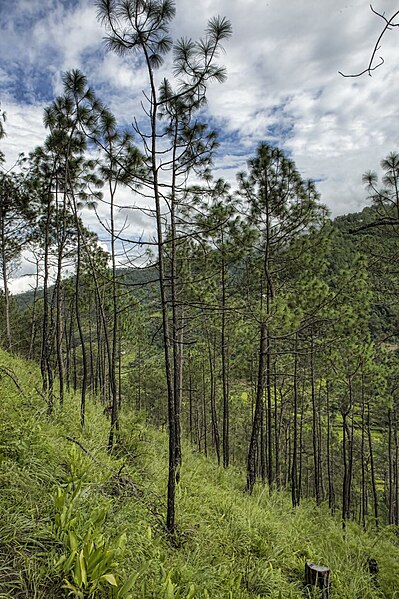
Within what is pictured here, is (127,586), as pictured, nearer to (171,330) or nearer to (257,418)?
(171,330)

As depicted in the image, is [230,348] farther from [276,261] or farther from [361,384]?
[276,261]

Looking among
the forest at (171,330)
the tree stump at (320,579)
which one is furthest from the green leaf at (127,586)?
the tree stump at (320,579)

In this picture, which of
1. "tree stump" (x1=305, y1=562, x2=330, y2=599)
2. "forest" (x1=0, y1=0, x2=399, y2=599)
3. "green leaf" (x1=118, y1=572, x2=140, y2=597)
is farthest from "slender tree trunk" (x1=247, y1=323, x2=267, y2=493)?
"green leaf" (x1=118, y1=572, x2=140, y2=597)

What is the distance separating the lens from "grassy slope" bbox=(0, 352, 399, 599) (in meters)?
2.48

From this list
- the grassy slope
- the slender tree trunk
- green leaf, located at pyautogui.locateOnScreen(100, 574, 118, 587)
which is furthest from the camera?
the slender tree trunk

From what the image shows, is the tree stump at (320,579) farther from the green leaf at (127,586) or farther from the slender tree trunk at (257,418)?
the slender tree trunk at (257,418)

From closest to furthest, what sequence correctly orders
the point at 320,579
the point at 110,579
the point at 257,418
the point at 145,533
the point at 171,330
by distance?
the point at 110,579 → the point at 145,533 → the point at 320,579 → the point at 171,330 → the point at 257,418

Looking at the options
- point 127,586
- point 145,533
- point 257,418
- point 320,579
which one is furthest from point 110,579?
point 257,418

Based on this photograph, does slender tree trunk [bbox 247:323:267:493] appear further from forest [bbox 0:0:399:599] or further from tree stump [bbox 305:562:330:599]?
tree stump [bbox 305:562:330:599]

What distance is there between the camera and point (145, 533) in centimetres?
343

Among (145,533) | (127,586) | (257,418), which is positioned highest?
(127,586)

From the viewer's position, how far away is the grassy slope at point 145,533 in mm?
2477

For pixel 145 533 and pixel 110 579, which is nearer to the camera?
pixel 110 579

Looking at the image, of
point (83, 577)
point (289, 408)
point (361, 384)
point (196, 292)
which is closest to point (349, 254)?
point (196, 292)
